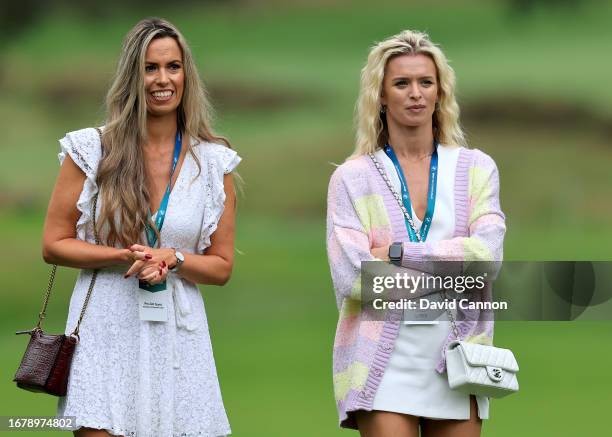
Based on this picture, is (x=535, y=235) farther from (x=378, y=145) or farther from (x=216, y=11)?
(x=378, y=145)

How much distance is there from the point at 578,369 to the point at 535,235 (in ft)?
6.04

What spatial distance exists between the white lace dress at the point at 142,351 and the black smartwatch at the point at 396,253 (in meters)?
0.58

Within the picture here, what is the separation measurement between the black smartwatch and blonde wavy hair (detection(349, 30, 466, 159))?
41 centimetres

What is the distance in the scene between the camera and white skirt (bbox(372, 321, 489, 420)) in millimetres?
4988

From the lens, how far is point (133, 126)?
5.05 m

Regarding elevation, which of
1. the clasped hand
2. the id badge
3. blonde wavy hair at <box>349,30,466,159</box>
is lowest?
the id badge

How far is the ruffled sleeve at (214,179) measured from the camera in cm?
505

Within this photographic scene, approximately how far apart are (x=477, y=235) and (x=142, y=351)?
1141 millimetres

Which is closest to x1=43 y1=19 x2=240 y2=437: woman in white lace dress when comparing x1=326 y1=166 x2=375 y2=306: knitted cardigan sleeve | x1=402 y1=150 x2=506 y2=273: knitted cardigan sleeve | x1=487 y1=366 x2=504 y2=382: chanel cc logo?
x1=326 y1=166 x2=375 y2=306: knitted cardigan sleeve

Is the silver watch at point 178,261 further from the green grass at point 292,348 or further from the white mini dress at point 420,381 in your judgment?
the green grass at point 292,348

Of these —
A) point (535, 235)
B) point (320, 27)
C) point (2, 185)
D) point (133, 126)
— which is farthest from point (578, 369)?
point (133, 126)

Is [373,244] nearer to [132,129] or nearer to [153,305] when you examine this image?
[153,305]

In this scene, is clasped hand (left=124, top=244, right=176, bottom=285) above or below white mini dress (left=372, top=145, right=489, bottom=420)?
above

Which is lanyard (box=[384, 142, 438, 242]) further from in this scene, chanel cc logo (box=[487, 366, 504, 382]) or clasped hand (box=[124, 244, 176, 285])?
clasped hand (box=[124, 244, 176, 285])
